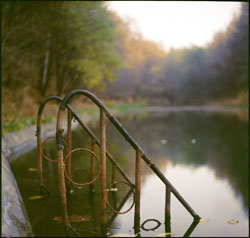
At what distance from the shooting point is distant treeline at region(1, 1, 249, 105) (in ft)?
27.9

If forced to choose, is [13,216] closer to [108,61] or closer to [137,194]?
[137,194]

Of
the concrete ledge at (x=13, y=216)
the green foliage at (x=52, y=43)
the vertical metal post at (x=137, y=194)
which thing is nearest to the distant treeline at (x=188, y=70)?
the green foliage at (x=52, y=43)

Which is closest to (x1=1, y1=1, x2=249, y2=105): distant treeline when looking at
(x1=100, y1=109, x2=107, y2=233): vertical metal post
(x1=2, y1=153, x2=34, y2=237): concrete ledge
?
(x1=2, y1=153, x2=34, y2=237): concrete ledge

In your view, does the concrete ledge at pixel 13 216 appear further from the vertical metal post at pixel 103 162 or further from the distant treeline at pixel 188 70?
the distant treeline at pixel 188 70

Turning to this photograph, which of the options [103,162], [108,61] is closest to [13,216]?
[103,162]

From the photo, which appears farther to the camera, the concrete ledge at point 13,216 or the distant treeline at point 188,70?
the distant treeline at point 188,70

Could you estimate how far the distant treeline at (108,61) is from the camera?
8.49 meters

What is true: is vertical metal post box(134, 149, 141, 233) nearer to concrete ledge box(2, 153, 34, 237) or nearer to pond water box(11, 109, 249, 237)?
pond water box(11, 109, 249, 237)

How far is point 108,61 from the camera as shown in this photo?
19.4 m

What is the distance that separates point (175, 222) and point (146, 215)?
100 centimetres

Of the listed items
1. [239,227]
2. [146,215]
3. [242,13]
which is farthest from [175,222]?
[242,13]

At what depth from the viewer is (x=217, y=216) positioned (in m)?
3.96

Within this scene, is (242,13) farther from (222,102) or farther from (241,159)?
(241,159)

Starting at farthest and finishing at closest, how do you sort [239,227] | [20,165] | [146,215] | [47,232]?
1. [20,165]
2. [239,227]
3. [146,215]
4. [47,232]
